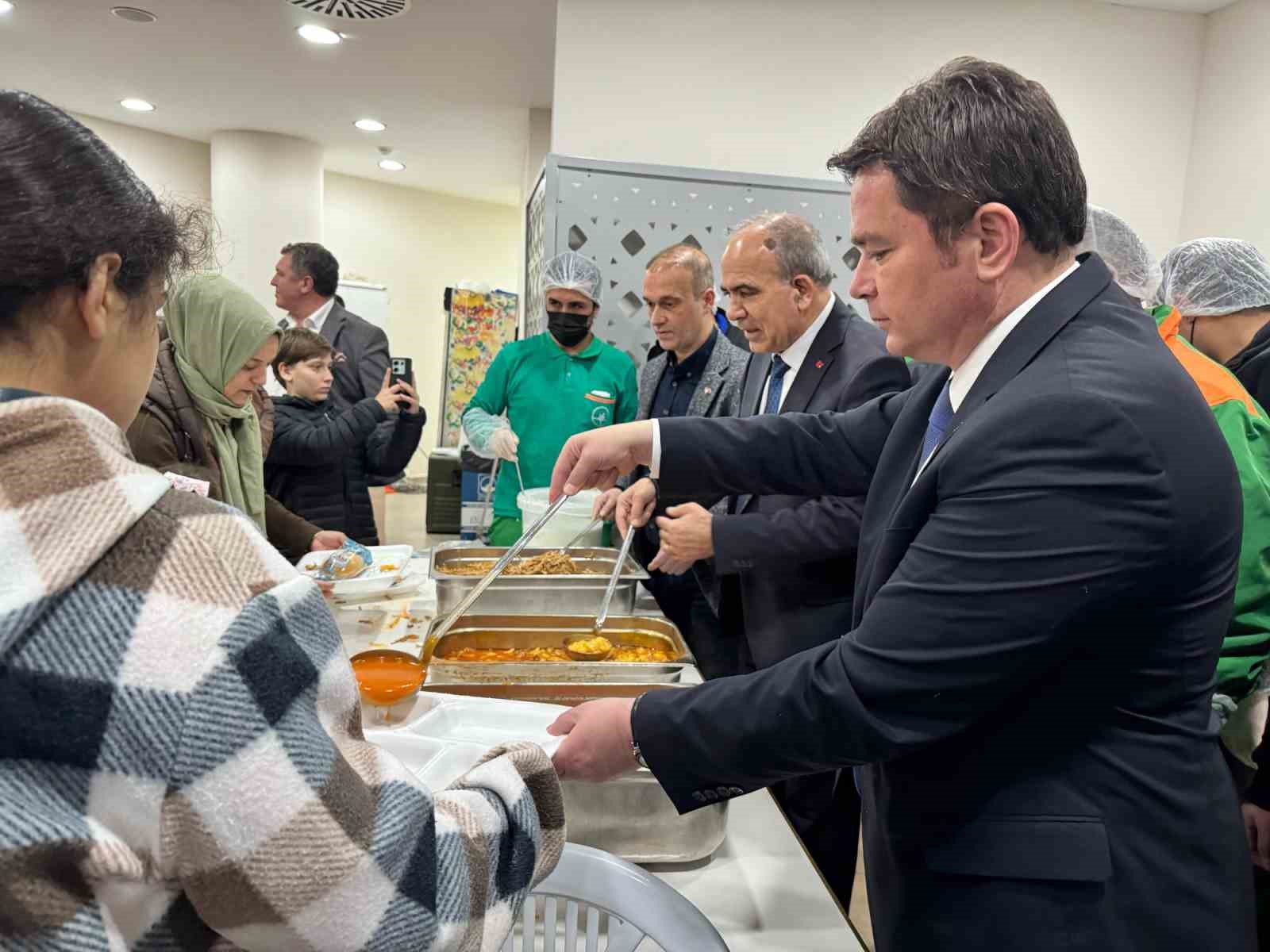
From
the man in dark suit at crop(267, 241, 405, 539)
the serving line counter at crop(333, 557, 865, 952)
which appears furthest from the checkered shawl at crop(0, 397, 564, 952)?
the man in dark suit at crop(267, 241, 405, 539)

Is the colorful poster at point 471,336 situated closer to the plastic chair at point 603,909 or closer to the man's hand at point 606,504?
the man's hand at point 606,504

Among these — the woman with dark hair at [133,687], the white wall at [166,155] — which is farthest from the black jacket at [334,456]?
the white wall at [166,155]

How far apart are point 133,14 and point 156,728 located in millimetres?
5433

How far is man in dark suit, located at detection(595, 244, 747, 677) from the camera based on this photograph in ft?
8.57

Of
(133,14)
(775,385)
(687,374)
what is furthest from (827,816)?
(133,14)

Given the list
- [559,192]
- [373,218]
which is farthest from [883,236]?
[373,218]

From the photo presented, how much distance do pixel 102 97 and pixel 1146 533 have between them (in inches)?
290

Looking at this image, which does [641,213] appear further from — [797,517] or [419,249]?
[419,249]

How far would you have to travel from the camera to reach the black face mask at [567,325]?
3162 mm

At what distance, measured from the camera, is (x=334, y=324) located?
11.9 feet

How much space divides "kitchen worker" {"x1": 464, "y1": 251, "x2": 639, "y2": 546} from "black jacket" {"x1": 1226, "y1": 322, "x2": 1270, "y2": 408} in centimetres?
187

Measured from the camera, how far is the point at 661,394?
3.00 meters

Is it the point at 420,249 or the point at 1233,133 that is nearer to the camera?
the point at 1233,133

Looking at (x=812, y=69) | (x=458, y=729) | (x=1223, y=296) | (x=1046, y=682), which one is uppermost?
(x=812, y=69)
